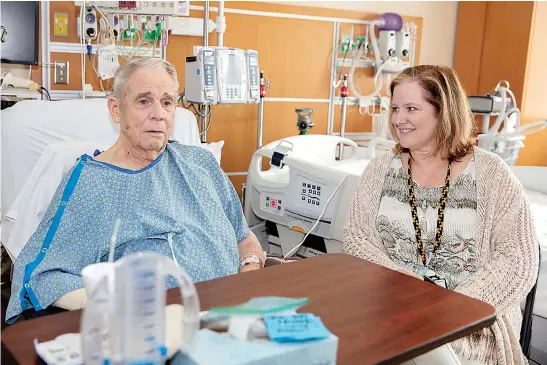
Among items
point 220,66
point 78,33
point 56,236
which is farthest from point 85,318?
point 78,33

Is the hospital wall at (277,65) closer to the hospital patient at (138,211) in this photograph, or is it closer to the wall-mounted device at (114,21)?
the wall-mounted device at (114,21)

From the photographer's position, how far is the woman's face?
1.95m

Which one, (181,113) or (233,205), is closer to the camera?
(233,205)

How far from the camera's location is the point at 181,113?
2.68 meters

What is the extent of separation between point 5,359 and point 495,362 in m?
1.32

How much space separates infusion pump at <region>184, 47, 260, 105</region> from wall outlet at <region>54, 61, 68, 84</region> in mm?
851

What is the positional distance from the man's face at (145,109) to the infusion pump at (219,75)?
1.04 m

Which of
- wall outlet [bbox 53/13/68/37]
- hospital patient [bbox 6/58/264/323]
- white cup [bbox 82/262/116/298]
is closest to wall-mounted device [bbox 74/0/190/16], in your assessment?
wall outlet [bbox 53/13/68/37]

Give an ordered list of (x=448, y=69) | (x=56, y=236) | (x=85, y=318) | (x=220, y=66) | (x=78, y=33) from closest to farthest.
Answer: (x=85, y=318)
(x=56, y=236)
(x=448, y=69)
(x=220, y=66)
(x=78, y=33)

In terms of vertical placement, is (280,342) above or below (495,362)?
above

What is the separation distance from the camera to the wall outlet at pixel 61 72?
335 cm

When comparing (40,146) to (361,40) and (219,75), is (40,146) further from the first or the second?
(361,40)

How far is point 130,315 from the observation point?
32.6 inches

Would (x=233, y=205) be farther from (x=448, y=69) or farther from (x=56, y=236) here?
(x=448, y=69)
